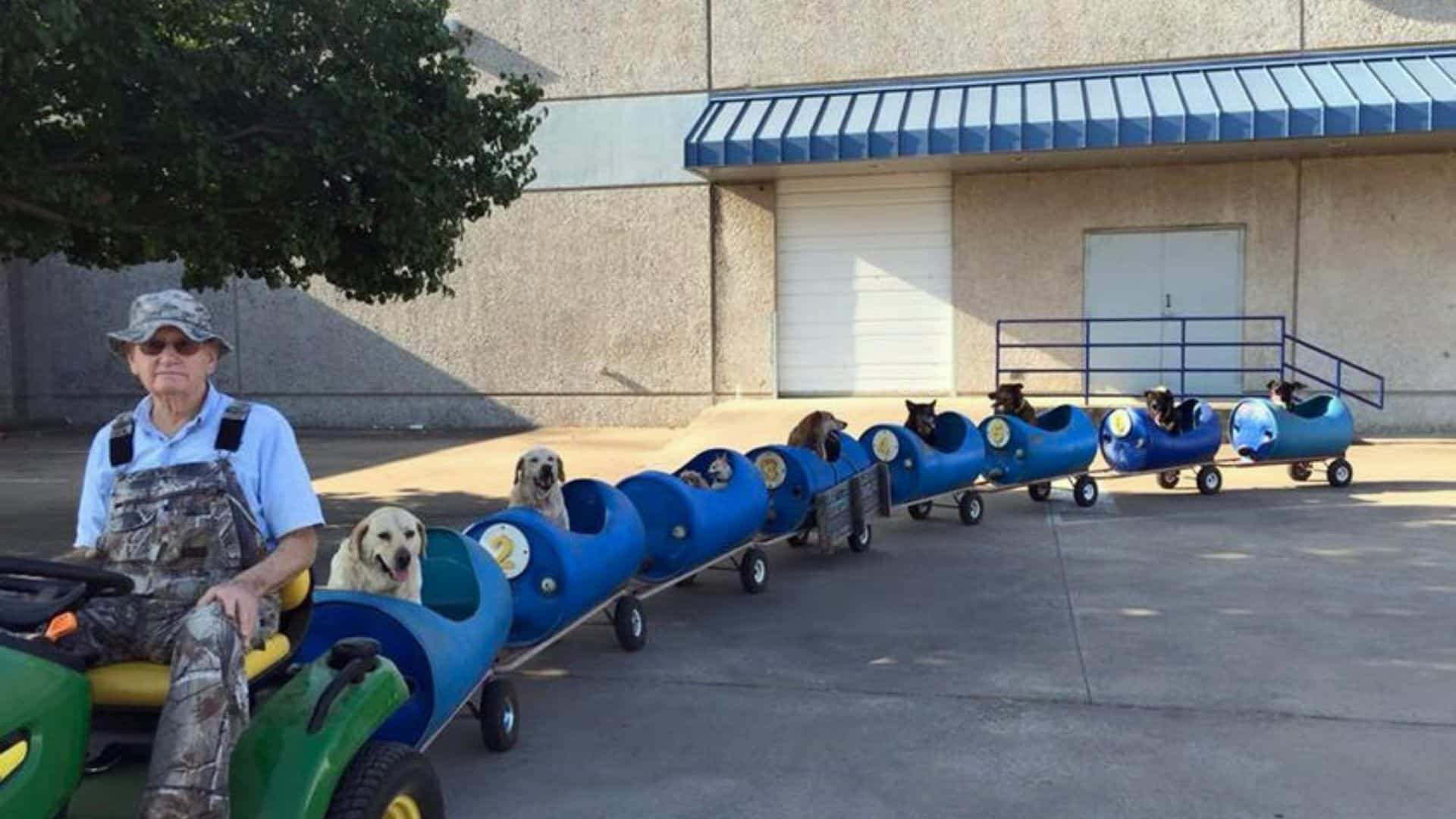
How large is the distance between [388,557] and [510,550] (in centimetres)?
88

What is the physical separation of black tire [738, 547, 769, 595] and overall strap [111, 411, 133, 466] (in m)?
4.98

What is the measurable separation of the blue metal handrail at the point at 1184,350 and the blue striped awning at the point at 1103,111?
2.90 m

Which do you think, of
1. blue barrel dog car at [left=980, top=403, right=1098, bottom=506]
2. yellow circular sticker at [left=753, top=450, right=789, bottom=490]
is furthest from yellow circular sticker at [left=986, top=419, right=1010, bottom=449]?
yellow circular sticker at [left=753, top=450, right=789, bottom=490]

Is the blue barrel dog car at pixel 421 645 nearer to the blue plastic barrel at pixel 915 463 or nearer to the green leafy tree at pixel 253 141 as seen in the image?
the green leafy tree at pixel 253 141

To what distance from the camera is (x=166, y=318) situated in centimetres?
301

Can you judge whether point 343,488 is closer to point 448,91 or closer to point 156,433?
point 448,91

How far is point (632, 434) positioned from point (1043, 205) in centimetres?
727

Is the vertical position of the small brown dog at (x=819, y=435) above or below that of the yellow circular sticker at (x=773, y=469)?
above

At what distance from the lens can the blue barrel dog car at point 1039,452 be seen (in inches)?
414

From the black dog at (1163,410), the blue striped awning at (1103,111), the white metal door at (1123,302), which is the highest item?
the blue striped awning at (1103,111)

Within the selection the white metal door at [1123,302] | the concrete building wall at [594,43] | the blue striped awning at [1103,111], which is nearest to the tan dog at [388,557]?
the blue striped awning at [1103,111]

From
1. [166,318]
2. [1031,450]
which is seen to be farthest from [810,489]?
[166,318]

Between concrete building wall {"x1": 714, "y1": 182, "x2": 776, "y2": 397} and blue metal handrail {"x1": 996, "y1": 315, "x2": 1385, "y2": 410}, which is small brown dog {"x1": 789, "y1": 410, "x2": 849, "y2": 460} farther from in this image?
concrete building wall {"x1": 714, "y1": 182, "x2": 776, "y2": 397}

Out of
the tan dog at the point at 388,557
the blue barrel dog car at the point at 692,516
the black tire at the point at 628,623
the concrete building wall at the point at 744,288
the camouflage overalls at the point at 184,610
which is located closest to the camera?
the camouflage overalls at the point at 184,610
